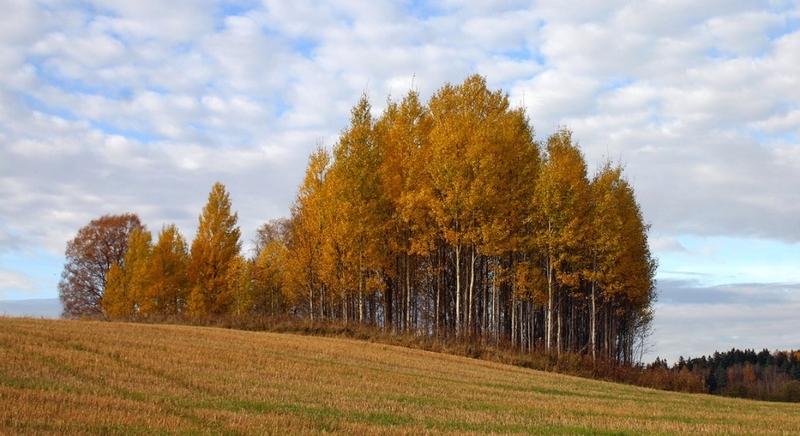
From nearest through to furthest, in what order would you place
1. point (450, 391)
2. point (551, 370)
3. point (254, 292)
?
point (450, 391)
point (551, 370)
point (254, 292)

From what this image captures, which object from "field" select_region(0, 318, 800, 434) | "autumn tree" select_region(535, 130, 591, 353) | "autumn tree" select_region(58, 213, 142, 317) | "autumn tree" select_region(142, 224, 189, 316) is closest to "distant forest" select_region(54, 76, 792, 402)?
"autumn tree" select_region(535, 130, 591, 353)

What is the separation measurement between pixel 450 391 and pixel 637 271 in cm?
2771

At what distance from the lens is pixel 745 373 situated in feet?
282

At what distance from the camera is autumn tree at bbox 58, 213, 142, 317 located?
234ft

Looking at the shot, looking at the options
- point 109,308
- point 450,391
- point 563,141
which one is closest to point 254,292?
point 109,308

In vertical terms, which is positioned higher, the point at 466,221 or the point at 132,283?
the point at 466,221

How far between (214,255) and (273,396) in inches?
1613

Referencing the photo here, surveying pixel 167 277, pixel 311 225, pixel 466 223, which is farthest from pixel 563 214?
pixel 167 277

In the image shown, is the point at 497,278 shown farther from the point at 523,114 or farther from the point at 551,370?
the point at 523,114

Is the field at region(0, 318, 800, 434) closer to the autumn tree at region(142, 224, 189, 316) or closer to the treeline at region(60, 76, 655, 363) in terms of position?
the treeline at region(60, 76, 655, 363)

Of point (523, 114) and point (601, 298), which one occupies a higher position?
point (523, 114)

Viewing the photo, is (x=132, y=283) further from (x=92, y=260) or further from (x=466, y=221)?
(x=466, y=221)

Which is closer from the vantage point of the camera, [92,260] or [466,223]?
[466,223]

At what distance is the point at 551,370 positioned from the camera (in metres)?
35.7
